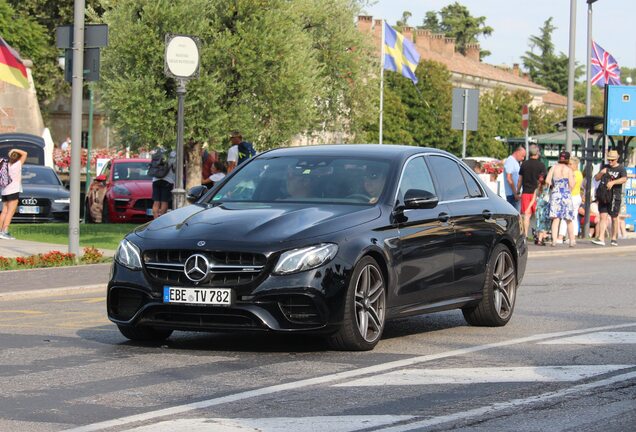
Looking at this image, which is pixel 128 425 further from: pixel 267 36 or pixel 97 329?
pixel 267 36

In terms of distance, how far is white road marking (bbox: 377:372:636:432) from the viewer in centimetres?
727

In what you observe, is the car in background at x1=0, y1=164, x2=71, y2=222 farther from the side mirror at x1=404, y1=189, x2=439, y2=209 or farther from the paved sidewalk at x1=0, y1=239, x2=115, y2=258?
the side mirror at x1=404, y1=189, x2=439, y2=209

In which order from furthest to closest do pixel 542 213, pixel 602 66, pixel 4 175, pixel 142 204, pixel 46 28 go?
1. pixel 46 28
2. pixel 602 66
3. pixel 142 204
4. pixel 542 213
5. pixel 4 175

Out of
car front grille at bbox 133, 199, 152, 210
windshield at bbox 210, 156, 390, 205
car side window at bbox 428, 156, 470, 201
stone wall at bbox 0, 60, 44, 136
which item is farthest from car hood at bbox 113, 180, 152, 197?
stone wall at bbox 0, 60, 44, 136

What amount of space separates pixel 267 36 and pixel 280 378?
2224 centimetres

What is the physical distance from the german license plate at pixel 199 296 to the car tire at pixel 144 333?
0.65 m

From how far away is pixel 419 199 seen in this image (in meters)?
11.2

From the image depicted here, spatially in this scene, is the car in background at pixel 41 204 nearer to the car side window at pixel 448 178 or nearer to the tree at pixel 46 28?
the car side window at pixel 448 178

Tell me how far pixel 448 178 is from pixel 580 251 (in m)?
15.8

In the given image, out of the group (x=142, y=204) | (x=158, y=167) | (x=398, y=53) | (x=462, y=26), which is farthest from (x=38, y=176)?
(x=462, y=26)

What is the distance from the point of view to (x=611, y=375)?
928 cm

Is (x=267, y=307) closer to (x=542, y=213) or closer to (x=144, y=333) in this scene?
(x=144, y=333)

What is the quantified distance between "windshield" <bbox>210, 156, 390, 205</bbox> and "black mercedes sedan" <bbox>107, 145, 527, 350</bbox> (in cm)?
1

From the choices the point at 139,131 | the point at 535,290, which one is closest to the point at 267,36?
the point at 139,131
